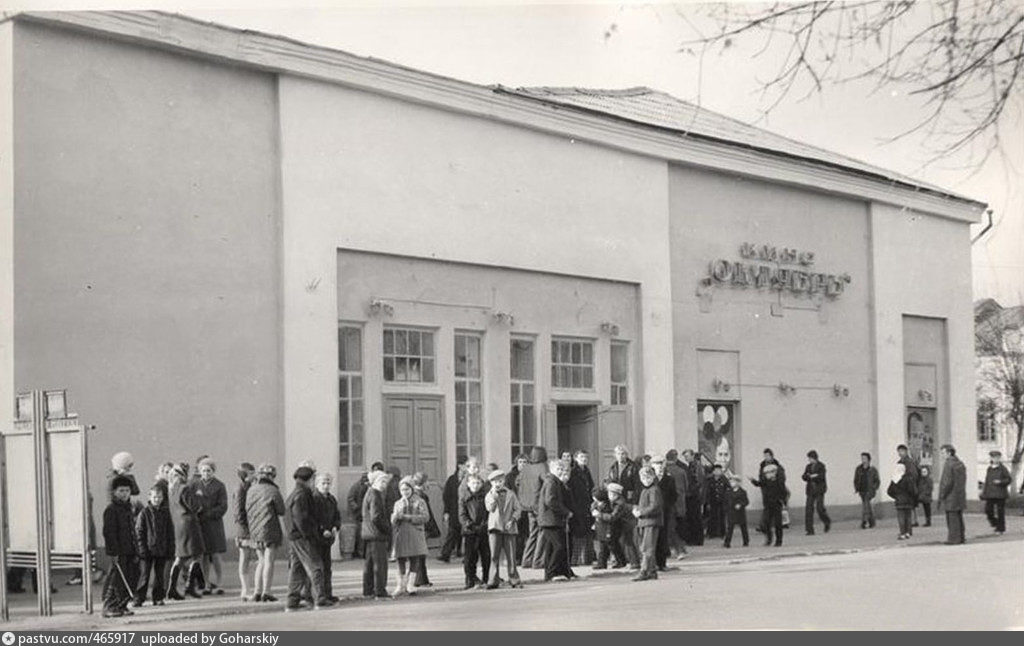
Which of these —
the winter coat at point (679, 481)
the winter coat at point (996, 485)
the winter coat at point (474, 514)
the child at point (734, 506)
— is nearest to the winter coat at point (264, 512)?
the winter coat at point (474, 514)

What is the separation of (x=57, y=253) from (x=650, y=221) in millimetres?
13302

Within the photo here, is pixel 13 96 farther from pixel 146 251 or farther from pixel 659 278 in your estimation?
pixel 659 278

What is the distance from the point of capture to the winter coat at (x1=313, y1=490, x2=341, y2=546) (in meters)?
18.2

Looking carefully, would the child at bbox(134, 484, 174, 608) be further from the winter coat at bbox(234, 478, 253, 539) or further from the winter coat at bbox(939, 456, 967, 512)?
the winter coat at bbox(939, 456, 967, 512)

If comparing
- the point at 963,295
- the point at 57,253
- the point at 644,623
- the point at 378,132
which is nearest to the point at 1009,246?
the point at 644,623

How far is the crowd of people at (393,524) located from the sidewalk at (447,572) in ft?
0.97

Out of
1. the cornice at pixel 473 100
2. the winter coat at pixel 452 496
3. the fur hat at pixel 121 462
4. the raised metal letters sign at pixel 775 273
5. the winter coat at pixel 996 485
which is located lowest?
the winter coat at pixel 996 485

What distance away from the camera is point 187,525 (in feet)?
63.5

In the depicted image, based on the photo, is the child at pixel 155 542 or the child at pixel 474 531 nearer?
the child at pixel 155 542

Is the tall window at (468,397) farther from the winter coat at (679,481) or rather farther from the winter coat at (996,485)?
the winter coat at (996,485)

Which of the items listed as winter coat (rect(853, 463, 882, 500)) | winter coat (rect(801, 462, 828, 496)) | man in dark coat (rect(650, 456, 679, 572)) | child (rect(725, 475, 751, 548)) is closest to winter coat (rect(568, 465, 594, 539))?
man in dark coat (rect(650, 456, 679, 572))

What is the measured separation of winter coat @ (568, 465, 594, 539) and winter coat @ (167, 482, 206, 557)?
588 cm

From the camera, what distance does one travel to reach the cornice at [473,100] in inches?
866

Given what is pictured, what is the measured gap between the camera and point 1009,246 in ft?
63.8
